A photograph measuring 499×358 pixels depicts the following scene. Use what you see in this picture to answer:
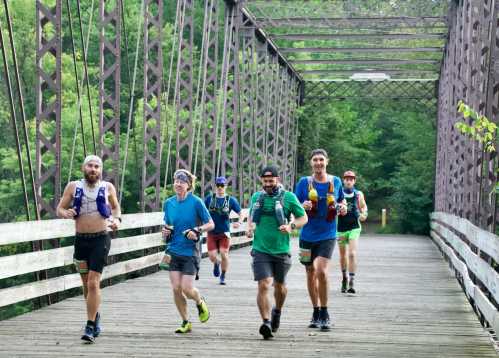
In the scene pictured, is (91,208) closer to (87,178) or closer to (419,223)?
(87,178)

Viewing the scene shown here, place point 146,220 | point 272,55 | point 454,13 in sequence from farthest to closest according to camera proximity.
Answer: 1. point 272,55
2. point 454,13
3. point 146,220

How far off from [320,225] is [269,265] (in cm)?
82

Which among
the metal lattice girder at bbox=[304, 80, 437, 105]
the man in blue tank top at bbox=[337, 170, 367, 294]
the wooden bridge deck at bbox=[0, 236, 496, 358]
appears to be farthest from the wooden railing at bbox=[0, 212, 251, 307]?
the metal lattice girder at bbox=[304, 80, 437, 105]

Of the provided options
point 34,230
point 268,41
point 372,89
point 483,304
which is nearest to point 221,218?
point 34,230

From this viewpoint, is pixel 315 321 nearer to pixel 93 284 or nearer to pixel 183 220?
pixel 183 220

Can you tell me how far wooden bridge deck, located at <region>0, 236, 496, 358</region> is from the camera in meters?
Answer: 9.34

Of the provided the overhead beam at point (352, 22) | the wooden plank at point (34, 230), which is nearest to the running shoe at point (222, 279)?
the wooden plank at point (34, 230)

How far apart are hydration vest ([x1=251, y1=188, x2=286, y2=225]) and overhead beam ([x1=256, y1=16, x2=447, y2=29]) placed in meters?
22.3

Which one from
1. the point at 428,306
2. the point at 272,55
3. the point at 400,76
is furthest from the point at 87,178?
the point at 400,76

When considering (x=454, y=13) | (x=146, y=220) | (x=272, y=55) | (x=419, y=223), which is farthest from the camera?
(x=419, y=223)

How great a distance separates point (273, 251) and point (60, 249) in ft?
11.9

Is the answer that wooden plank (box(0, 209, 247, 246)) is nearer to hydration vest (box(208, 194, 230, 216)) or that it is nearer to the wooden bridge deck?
the wooden bridge deck

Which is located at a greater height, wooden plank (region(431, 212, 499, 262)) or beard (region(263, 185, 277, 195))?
beard (region(263, 185, 277, 195))

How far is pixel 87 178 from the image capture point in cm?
982
